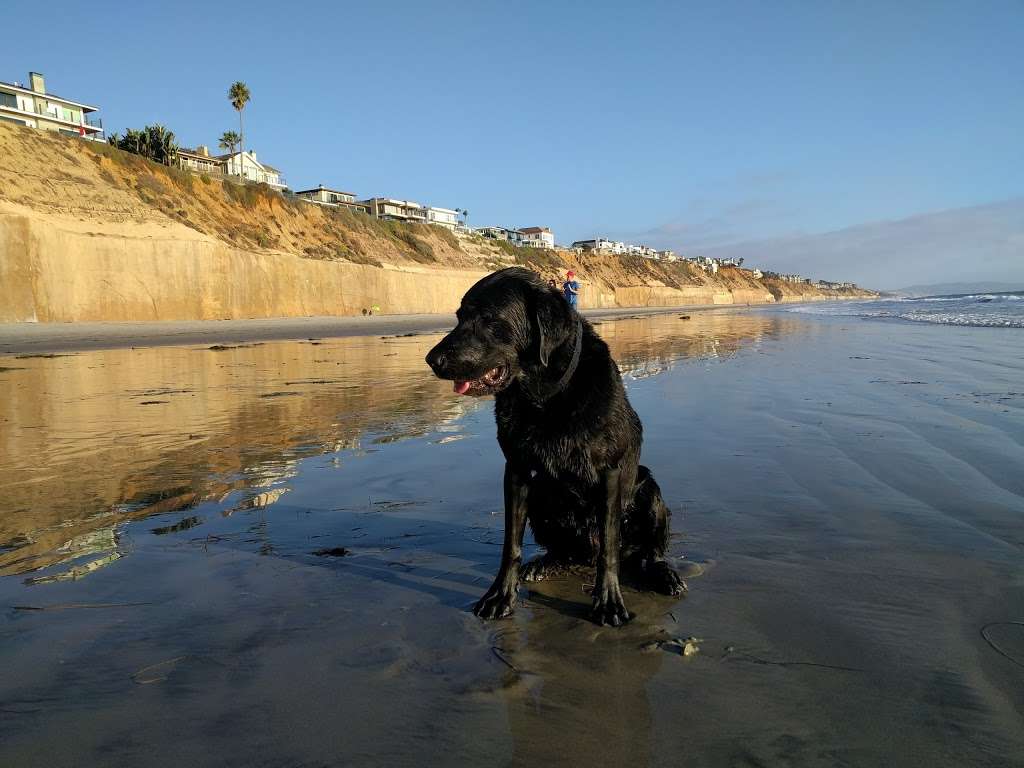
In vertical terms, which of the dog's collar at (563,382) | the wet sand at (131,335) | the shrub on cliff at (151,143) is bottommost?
the dog's collar at (563,382)

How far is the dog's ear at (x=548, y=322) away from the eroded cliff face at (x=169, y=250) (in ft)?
111

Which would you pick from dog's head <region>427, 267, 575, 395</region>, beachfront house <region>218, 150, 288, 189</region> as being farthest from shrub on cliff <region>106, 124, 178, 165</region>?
dog's head <region>427, 267, 575, 395</region>

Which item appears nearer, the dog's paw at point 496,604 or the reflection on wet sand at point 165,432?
the dog's paw at point 496,604

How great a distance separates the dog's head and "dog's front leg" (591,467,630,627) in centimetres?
65

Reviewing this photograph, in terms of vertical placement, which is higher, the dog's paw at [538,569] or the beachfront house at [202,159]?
the beachfront house at [202,159]

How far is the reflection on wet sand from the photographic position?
3730 mm

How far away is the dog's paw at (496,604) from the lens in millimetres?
2564

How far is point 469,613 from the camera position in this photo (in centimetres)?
257

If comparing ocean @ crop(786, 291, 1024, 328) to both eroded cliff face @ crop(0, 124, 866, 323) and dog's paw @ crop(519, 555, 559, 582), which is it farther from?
eroded cliff face @ crop(0, 124, 866, 323)

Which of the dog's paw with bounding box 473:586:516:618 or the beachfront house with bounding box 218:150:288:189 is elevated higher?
the beachfront house with bounding box 218:150:288:189

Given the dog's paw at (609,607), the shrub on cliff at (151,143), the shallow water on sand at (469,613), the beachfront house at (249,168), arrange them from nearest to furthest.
Answer: the shallow water on sand at (469,613), the dog's paw at (609,607), the shrub on cliff at (151,143), the beachfront house at (249,168)

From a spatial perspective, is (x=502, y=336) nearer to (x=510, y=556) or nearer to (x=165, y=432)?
(x=510, y=556)

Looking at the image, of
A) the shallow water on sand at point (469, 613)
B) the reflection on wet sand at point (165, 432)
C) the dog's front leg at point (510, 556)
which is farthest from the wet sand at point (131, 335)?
the dog's front leg at point (510, 556)

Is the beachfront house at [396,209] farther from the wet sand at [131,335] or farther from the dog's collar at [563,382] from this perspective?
the dog's collar at [563,382]
